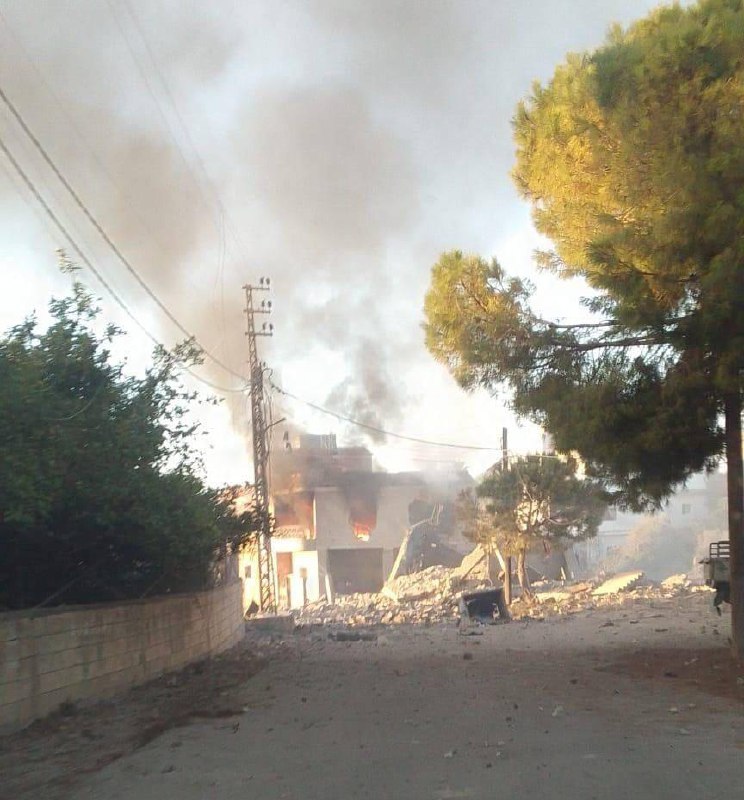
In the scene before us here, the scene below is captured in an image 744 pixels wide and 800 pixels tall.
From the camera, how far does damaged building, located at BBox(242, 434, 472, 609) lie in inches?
2279

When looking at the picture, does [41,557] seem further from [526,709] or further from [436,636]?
[436,636]

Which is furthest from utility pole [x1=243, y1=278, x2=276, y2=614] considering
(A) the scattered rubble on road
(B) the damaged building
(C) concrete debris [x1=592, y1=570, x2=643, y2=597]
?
(B) the damaged building

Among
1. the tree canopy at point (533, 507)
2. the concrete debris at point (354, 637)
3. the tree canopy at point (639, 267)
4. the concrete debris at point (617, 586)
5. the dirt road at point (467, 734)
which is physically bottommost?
the concrete debris at point (617, 586)

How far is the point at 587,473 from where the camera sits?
13.4 meters

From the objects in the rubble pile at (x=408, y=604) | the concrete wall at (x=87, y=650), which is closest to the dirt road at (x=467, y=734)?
the concrete wall at (x=87, y=650)

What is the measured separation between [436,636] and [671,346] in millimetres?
11152

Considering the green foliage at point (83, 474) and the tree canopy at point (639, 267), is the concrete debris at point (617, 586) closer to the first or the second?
the tree canopy at point (639, 267)

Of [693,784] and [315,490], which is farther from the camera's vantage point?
[315,490]

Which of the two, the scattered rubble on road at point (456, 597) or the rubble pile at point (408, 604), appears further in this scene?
the rubble pile at point (408, 604)

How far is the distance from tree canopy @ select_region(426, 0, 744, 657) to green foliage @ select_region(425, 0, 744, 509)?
18 mm

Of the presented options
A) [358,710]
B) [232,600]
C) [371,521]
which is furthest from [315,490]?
[358,710]

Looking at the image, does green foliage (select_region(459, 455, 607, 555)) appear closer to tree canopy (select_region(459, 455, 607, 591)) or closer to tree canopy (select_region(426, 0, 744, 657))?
tree canopy (select_region(459, 455, 607, 591))

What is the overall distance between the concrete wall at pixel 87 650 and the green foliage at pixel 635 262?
5582mm

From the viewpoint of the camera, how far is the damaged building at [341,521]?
57875 millimetres
